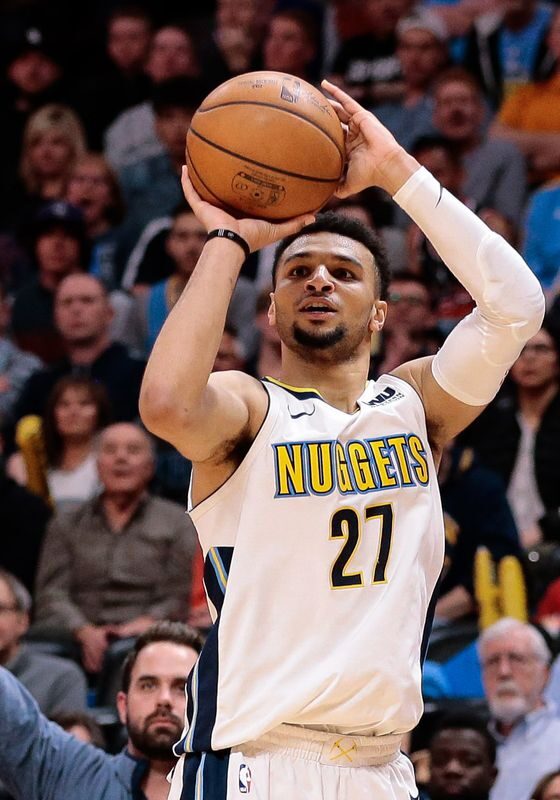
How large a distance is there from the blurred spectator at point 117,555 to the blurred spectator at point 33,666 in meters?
0.70

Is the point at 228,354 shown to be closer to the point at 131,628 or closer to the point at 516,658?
the point at 131,628

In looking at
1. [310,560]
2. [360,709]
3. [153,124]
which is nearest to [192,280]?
[310,560]

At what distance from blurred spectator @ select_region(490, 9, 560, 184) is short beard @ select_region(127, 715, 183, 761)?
6.25m

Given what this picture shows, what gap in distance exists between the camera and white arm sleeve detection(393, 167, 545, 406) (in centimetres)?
381

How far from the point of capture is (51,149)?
38.8ft

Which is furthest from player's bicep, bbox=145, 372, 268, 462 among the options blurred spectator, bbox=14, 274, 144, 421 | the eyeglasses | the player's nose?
blurred spectator, bbox=14, 274, 144, 421

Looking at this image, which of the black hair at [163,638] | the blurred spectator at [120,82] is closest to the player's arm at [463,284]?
the black hair at [163,638]

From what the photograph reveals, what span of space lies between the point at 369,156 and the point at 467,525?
13.3 feet

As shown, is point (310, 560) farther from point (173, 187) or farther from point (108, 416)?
point (173, 187)

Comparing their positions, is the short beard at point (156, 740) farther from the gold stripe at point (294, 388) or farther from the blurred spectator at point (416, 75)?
the blurred spectator at point (416, 75)

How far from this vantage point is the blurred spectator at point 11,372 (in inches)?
378

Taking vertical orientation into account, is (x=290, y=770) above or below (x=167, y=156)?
below

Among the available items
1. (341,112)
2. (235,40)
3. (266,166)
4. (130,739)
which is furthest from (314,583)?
(235,40)

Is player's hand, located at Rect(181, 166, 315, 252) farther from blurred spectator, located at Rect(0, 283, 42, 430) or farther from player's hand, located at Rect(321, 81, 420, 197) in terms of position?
blurred spectator, located at Rect(0, 283, 42, 430)
